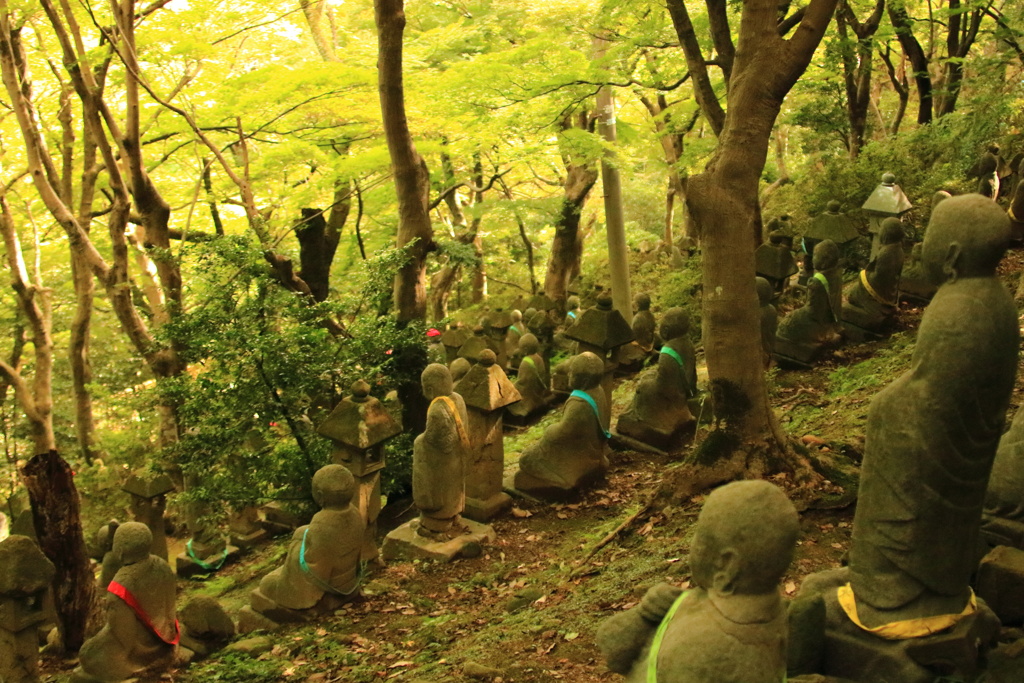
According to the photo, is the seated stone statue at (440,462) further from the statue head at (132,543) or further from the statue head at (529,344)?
the statue head at (529,344)

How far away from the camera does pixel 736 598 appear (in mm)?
2615

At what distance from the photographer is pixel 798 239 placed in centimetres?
1409

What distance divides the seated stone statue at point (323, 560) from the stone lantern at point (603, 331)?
3420mm

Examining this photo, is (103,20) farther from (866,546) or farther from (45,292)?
(866,546)

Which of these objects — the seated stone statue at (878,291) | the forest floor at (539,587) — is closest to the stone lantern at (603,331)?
the forest floor at (539,587)

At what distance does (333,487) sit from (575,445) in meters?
2.73

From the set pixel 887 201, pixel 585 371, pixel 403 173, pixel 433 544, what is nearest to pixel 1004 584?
pixel 585 371

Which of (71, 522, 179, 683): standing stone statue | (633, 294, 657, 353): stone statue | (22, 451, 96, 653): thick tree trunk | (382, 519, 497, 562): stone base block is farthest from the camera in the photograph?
(633, 294, 657, 353): stone statue

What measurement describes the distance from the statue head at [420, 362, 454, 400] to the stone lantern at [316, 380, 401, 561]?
0.54m

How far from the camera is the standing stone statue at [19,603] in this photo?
5.59m

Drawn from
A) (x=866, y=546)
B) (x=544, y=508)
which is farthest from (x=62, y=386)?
(x=866, y=546)

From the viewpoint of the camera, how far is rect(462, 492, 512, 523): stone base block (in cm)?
823

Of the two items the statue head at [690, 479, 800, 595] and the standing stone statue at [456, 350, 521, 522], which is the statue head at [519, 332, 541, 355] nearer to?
the standing stone statue at [456, 350, 521, 522]

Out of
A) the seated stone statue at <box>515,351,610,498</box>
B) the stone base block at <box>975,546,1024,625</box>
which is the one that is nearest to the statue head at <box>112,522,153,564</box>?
the seated stone statue at <box>515,351,610,498</box>
